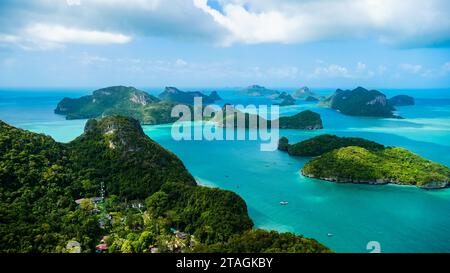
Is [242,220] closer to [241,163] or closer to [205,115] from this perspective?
[241,163]

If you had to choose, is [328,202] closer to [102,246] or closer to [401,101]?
[102,246]

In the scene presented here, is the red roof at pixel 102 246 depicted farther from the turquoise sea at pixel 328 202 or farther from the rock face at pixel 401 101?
the rock face at pixel 401 101

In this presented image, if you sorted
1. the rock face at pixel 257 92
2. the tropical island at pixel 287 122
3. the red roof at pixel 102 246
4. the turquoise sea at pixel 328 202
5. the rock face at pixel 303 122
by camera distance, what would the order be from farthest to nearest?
the rock face at pixel 257 92
the tropical island at pixel 287 122
the rock face at pixel 303 122
the turquoise sea at pixel 328 202
the red roof at pixel 102 246

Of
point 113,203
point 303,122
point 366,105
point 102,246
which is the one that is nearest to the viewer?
point 102,246

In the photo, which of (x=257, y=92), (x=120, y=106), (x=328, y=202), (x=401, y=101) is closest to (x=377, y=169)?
(x=328, y=202)

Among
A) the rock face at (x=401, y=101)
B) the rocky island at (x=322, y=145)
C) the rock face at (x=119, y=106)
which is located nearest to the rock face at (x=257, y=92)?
the rock face at (x=401, y=101)
